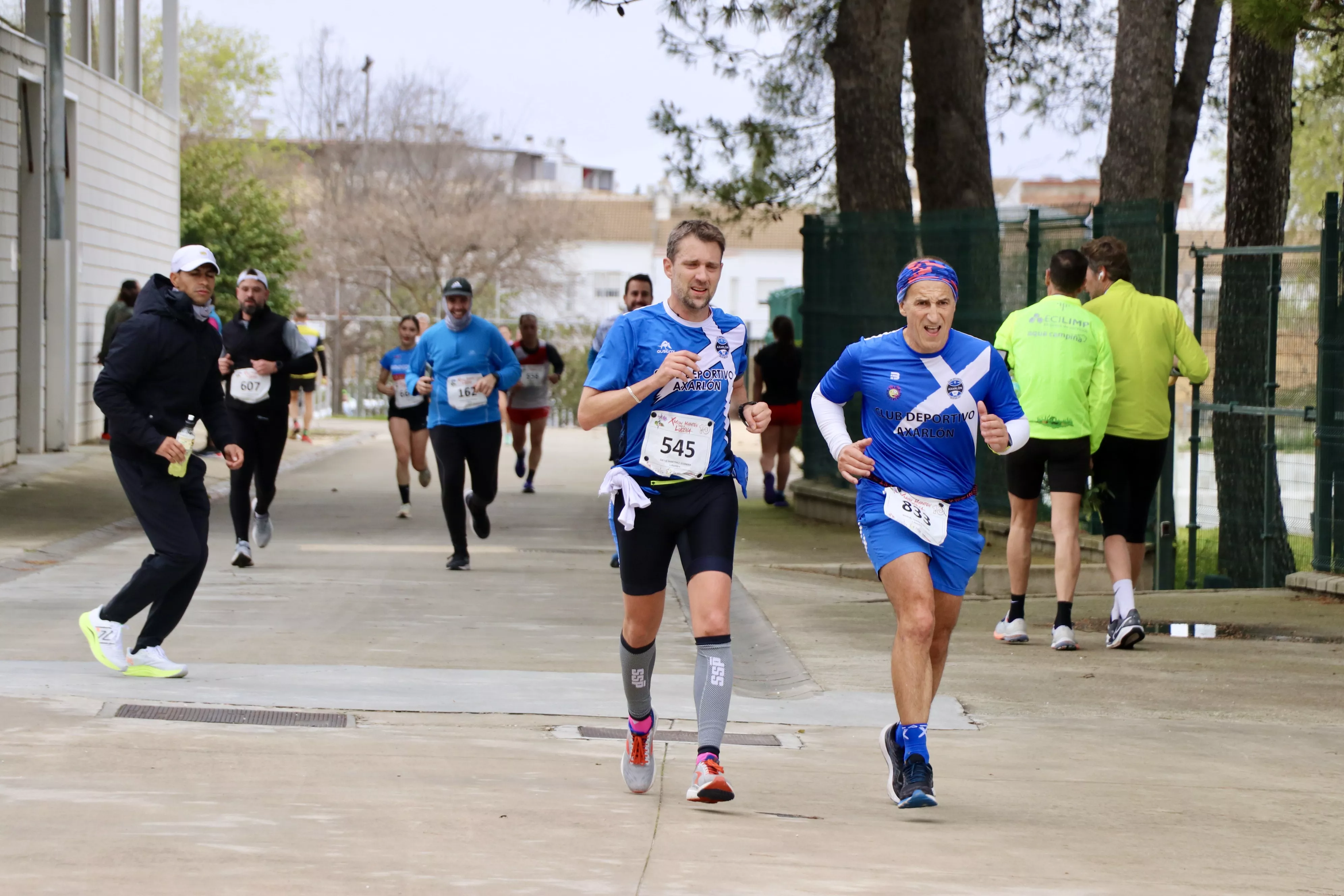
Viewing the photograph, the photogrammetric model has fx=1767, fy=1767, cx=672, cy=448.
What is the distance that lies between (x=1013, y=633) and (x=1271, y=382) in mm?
3045

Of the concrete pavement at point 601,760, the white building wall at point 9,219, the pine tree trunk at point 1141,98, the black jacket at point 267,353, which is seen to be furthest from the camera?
the white building wall at point 9,219

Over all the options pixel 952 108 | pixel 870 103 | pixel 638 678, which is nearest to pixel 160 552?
pixel 638 678

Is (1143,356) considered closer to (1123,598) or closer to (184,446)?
(1123,598)

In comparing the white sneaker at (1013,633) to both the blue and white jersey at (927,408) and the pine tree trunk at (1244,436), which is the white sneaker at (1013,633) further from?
the blue and white jersey at (927,408)

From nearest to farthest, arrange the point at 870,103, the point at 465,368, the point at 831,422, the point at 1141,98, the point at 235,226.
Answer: the point at 831,422 → the point at 465,368 → the point at 1141,98 → the point at 870,103 → the point at 235,226

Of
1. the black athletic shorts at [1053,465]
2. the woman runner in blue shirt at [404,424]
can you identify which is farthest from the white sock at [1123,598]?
the woman runner in blue shirt at [404,424]

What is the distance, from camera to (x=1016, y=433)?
5973mm

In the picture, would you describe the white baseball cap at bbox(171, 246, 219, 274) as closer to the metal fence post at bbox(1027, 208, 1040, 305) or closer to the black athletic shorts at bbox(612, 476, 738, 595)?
the black athletic shorts at bbox(612, 476, 738, 595)

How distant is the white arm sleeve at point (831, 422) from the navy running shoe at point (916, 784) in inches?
40.9

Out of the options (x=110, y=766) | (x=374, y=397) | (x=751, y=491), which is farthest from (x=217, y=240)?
(x=110, y=766)

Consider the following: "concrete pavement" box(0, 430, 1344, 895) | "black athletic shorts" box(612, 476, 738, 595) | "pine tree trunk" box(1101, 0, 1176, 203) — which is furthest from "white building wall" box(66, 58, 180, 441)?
"black athletic shorts" box(612, 476, 738, 595)

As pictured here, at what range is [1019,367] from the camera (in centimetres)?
888

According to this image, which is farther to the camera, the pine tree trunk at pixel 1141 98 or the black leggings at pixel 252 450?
the pine tree trunk at pixel 1141 98

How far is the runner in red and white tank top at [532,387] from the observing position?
1877 centimetres
